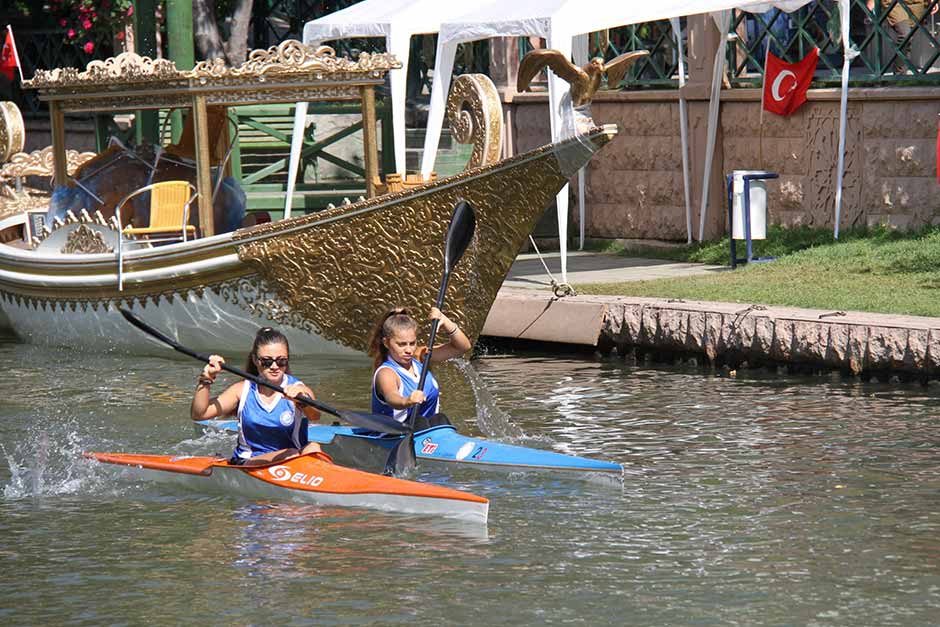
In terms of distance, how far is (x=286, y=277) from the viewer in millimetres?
13102

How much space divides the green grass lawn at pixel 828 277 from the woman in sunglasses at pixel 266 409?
4897mm

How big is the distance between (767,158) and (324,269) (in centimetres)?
522

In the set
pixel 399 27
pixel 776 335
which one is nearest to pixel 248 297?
pixel 399 27

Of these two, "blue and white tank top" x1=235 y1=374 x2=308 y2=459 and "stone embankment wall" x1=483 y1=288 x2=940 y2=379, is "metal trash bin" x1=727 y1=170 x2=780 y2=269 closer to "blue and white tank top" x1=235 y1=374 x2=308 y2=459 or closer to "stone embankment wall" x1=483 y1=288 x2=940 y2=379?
"stone embankment wall" x1=483 y1=288 x2=940 y2=379

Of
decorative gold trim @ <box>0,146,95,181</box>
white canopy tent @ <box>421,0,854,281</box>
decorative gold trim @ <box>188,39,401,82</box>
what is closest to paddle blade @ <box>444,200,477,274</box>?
decorative gold trim @ <box>188,39,401,82</box>

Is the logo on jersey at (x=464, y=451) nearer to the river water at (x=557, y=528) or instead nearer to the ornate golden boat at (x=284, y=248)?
the river water at (x=557, y=528)

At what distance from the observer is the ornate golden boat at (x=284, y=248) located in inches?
486

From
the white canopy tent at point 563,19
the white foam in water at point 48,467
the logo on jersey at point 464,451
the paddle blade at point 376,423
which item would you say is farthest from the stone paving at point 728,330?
the white foam in water at point 48,467

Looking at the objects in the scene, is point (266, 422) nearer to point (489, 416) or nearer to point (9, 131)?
point (489, 416)

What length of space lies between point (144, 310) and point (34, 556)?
20.3 ft

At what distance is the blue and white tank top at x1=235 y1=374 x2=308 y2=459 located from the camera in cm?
875

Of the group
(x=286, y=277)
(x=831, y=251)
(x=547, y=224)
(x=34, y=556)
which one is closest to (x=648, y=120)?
(x=547, y=224)

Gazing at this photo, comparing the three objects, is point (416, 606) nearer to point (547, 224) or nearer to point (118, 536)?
point (118, 536)

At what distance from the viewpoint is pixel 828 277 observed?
45.1 ft
